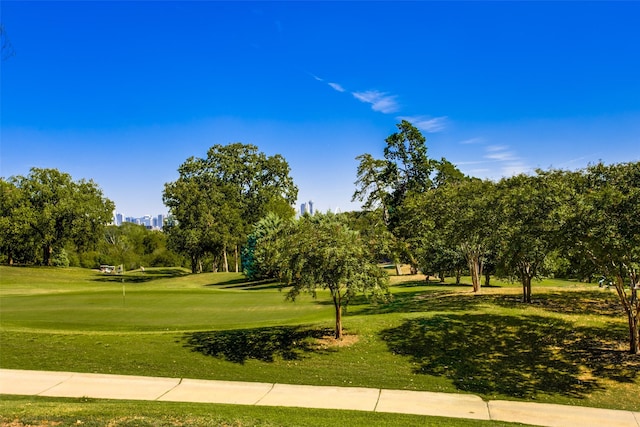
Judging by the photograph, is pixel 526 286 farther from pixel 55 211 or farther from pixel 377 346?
pixel 55 211

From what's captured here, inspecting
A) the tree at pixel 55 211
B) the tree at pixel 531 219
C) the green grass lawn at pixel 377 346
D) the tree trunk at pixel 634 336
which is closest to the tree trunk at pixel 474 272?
the green grass lawn at pixel 377 346

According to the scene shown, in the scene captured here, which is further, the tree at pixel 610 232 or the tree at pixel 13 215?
the tree at pixel 13 215

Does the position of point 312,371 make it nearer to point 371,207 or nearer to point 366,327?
point 366,327

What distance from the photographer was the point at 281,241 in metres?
16.2

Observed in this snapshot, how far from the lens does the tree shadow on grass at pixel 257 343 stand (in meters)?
→ 16.2

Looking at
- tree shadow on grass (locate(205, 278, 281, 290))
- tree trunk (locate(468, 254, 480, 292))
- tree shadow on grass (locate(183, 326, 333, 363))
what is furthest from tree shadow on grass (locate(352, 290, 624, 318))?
tree shadow on grass (locate(205, 278, 281, 290))

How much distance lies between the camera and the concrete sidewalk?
11281 mm

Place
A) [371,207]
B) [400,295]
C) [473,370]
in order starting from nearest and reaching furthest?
[473,370], [400,295], [371,207]

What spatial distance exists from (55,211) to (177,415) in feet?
177

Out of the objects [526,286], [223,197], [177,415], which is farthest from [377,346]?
[223,197]

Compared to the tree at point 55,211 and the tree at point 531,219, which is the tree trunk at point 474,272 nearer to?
the tree at point 531,219

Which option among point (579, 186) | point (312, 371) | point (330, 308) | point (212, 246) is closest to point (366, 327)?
point (312, 371)

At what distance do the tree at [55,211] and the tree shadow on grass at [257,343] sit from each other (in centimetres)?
4540

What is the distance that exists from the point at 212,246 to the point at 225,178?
12.7m
